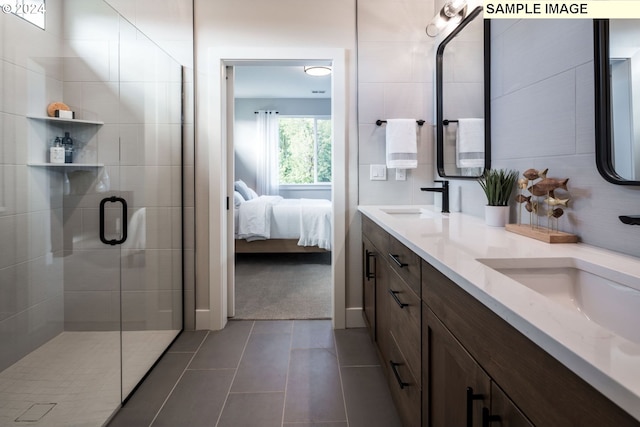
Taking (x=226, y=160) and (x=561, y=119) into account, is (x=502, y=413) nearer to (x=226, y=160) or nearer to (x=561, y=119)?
(x=561, y=119)

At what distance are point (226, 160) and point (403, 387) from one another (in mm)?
1983

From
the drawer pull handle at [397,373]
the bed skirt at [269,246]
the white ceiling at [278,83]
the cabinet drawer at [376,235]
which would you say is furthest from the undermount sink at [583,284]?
the white ceiling at [278,83]

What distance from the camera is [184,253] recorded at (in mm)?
2592

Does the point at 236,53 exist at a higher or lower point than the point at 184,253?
higher

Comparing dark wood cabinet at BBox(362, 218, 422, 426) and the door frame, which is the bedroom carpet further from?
dark wood cabinet at BBox(362, 218, 422, 426)

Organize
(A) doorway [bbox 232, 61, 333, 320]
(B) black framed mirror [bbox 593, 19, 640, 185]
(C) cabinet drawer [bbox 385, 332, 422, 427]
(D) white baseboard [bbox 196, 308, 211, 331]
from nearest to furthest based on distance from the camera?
(B) black framed mirror [bbox 593, 19, 640, 185] < (C) cabinet drawer [bbox 385, 332, 422, 427] < (D) white baseboard [bbox 196, 308, 211, 331] < (A) doorway [bbox 232, 61, 333, 320]

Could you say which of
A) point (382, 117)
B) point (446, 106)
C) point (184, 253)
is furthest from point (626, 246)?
point (184, 253)

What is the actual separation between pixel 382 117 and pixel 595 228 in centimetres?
170

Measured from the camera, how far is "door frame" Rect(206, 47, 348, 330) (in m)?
2.56

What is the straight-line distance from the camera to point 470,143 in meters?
2.05

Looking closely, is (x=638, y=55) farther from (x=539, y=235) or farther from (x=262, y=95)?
(x=262, y=95)

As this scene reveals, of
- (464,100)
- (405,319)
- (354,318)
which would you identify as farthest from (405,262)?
(354,318)

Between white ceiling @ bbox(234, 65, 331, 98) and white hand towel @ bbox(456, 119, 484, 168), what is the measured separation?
3594 mm

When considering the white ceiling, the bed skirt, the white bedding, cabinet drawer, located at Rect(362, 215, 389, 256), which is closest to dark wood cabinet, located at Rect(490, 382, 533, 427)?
cabinet drawer, located at Rect(362, 215, 389, 256)
